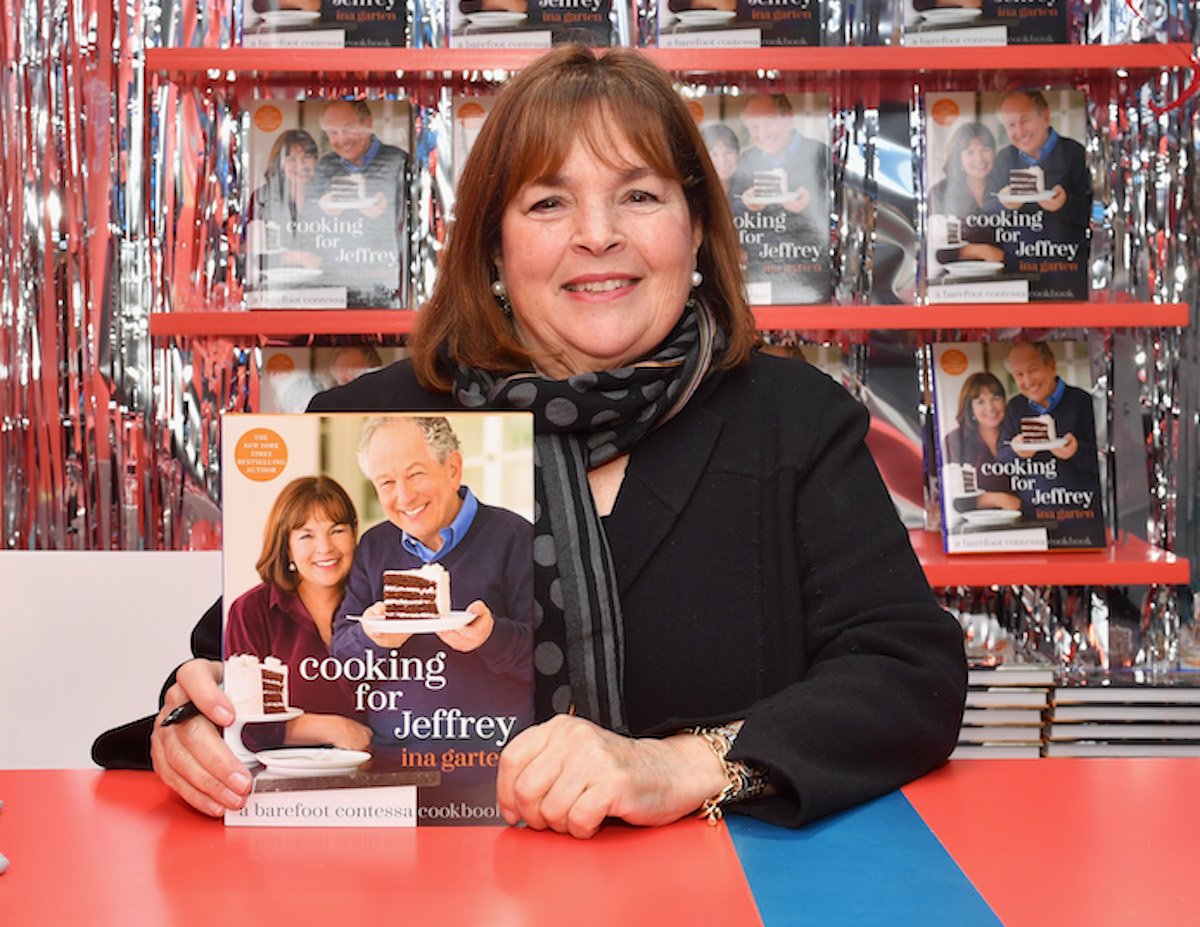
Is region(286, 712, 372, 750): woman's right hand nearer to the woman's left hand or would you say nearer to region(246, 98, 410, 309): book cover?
the woman's left hand

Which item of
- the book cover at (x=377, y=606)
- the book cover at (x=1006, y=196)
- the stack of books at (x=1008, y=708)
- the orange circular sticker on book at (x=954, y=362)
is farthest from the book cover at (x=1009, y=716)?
the book cover at (x=377, y=606)

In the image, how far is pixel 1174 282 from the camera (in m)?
2.90

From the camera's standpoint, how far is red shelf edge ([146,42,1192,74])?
256 cm

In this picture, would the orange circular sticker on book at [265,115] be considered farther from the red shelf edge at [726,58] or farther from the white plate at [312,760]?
the white plate at [312,760]

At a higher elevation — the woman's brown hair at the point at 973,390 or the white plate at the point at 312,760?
the woman's brown hair at the point at 973,390

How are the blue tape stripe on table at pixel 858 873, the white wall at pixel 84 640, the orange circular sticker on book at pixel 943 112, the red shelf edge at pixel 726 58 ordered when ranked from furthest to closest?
the orange circular sticker on book at pixel 943 112
the red shelf edge at pixel 726 58
the white wall at pixel 84 640
the blue tape stripe on table at pixel 858 873

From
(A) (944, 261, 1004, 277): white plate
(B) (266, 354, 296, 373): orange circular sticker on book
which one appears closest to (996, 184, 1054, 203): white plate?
(A) (944, 261, 1004, 277): white plate

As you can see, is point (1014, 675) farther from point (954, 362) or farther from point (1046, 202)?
point (1046, 202)

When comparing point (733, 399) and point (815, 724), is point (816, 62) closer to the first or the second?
point (733, 399)

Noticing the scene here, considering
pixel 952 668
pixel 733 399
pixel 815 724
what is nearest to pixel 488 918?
pixel 815 724

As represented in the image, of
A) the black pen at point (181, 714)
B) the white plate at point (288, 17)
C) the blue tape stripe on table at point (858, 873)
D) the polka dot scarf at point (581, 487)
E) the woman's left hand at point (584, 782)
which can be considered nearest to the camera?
the blue tape stripe on table at point (858, 873)

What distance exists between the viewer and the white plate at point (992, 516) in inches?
108

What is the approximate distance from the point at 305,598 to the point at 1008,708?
1765mm

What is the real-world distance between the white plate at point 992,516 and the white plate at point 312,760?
180 cm
